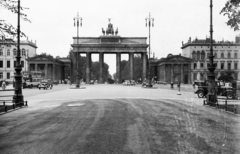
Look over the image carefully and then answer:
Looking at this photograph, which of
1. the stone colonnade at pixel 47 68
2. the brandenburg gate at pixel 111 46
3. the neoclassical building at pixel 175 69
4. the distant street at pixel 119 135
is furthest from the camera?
the neoclassical building at pixel 175 69

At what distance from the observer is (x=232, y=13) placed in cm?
1747

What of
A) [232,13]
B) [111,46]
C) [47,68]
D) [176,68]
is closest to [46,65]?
[47,68]

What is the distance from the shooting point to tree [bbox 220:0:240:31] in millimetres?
17144

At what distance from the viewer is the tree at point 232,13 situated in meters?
17.1

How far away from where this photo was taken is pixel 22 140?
8.67 meters

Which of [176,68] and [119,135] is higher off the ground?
[176,68]

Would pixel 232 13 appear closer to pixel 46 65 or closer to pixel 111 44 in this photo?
pixel 111 44

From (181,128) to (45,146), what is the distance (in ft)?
16.7

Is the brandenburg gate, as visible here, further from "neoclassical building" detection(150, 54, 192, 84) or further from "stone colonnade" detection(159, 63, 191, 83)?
"stone colonnade" detection(159, 63, 191, 83)

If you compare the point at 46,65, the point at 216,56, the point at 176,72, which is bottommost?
the point at 176,72

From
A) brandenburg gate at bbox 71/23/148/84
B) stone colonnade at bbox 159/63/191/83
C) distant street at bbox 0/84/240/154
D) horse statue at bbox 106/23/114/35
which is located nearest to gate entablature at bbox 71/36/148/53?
brandenburg gate at bbox 71/23/148/84

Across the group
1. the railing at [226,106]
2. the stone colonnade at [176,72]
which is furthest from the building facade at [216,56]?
the railing at [226,106]

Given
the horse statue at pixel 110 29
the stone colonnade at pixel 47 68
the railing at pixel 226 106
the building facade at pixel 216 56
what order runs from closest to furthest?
the railing at pixel 226 106 < the horse statue at pixel 110 29 < the stone colonnade at pixel 47 68 < the building facade at pixel 216 56

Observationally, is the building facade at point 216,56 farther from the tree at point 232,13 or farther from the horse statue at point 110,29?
the tree at point 232,13
